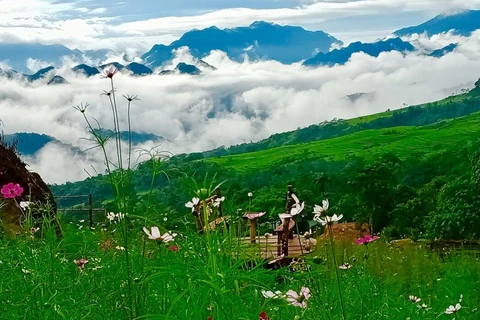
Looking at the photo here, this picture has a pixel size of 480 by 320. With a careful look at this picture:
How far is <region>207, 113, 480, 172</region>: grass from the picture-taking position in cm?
8049

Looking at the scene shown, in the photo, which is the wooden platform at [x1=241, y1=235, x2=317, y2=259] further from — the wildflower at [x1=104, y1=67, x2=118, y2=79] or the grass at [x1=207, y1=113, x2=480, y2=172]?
the grass at [x1=207, y1=113, x2=480, y2=172]

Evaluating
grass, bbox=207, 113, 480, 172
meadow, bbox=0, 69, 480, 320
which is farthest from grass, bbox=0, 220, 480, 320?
grass, bbox=207, 113, 480, 172

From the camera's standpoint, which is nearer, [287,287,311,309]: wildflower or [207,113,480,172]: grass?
[287,287,311,309]: wildflower

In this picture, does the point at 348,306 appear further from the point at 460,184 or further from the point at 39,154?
the point at 39,154

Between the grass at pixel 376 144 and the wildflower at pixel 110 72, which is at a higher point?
the wildflower at pixel 110 72

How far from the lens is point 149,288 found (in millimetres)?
3473

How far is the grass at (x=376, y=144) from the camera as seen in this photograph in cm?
8049

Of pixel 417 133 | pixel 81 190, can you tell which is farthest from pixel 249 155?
pixel 81 190

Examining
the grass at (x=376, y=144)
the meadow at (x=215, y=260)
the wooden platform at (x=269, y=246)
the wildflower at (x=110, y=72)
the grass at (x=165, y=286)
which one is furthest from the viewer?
the grass at (x=376, y=144)

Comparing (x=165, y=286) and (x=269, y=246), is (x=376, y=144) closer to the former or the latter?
(x=269, y=246)

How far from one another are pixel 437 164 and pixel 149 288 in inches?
1497

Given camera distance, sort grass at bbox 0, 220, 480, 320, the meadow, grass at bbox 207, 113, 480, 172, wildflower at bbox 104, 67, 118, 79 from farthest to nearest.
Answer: grass at bbox 207, 113, 480, 172 < wildflower at bbox 104, 67, 118, 79 < the meadow < grass at bbox 0, 220, 480, 320

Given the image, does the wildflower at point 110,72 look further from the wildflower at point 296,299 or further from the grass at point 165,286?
the wildflower at point 296,299

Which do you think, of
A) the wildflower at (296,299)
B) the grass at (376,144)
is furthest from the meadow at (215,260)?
the grass at (376,144)
